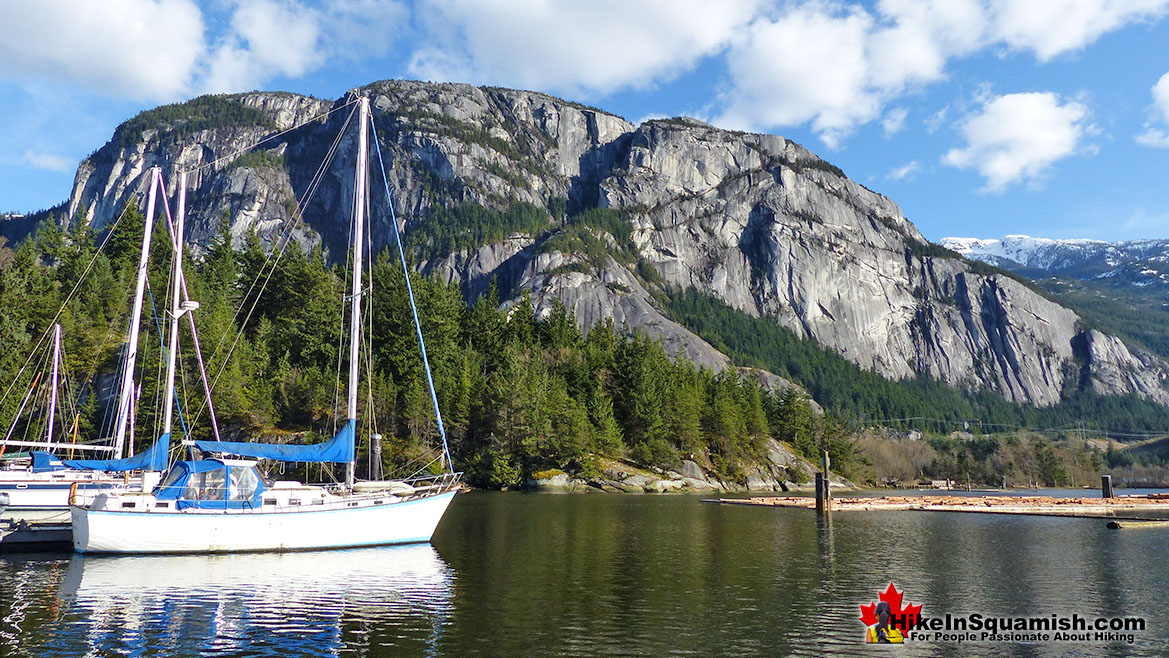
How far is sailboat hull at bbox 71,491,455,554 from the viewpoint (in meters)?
30.6

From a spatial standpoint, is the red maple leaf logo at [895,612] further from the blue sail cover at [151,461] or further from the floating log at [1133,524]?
the floating log at [1133,524]

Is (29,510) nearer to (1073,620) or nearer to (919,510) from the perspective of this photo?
(1073,620)

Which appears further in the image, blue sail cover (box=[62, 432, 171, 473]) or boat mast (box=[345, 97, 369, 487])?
blue sail cover (box=[62, 432, 171, 473])

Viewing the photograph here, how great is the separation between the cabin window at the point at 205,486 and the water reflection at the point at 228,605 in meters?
2.67

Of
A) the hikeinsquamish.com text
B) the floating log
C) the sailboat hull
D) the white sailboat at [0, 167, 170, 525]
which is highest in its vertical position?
the white sailboat at [0, 167, 170, 525]

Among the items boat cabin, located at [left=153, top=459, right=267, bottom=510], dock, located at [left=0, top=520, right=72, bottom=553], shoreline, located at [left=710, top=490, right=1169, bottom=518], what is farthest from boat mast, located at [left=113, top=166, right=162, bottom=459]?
shoreline, located at [left=710, top=490, right=1169, bottom=518]

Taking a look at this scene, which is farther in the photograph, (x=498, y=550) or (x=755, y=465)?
(x=755, y=465)

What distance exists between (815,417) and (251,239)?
10902 centimetres

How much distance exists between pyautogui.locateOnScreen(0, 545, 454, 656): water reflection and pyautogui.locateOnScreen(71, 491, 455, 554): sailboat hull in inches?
24.7

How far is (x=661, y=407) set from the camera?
10912 cm

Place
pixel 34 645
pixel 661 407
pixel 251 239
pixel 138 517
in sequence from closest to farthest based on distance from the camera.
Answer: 1. pixel 34 645
2. pixel 138 517
3. pixel 661 407
4. pixel 251 239

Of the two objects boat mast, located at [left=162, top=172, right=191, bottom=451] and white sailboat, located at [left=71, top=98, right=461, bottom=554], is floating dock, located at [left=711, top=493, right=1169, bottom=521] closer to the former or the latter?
white sailboat, located at [left=71, top=98, right=461, bottom=554]

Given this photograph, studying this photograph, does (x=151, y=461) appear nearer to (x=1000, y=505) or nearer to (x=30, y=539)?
(x=30, y=539)

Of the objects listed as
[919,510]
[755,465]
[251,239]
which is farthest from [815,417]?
[251,239]
